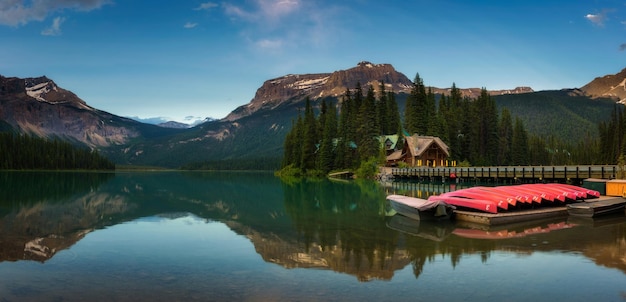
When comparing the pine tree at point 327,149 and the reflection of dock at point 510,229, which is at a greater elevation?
the pine tree at point 327,149

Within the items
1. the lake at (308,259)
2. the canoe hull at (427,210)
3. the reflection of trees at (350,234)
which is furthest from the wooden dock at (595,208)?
the reflection of trees at (350,234)

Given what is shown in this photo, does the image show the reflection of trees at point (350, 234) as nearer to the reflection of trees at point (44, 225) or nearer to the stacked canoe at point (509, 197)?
the stacked canoe at point (509, 197)

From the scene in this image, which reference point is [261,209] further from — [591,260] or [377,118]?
[377,118]

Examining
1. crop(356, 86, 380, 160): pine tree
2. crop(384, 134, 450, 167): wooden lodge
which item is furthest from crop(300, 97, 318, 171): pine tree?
crop(384, 134, 450, 167): wooden lodge

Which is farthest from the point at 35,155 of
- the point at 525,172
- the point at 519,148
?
the point at 525,172

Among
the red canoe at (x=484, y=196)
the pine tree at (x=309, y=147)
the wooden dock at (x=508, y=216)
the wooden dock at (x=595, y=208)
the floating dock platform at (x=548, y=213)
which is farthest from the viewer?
the pine tree at (x=309, y=147)

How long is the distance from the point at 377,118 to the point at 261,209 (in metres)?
70.8

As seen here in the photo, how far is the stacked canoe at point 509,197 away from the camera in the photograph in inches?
1053

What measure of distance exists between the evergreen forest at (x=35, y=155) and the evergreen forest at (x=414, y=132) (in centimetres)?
10451

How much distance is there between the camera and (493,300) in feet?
37.0

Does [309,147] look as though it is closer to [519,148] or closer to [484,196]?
[519,148]

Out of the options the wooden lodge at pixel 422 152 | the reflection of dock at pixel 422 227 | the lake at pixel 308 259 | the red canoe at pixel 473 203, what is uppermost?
the wooden lodge at pixel 422 152

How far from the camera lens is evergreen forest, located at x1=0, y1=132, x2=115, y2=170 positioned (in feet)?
536

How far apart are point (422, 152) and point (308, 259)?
77.2m
